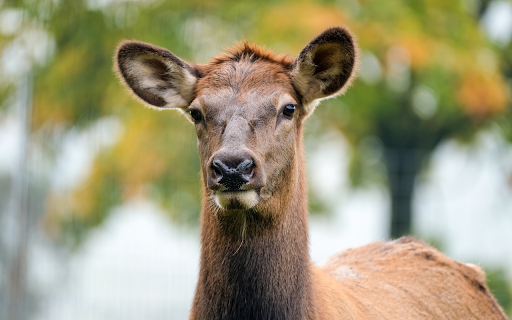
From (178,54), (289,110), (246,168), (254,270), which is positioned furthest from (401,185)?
(246,168)

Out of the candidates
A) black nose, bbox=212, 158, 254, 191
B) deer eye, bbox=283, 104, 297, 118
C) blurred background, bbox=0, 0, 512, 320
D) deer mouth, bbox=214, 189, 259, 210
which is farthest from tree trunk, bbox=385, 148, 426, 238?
black nose, bbox=212, 158, 254, 191

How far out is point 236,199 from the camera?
4.16m

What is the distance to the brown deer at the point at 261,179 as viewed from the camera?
14.4 ft

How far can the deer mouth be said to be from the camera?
13.6 ft

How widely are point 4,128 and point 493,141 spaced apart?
11674 millimetres

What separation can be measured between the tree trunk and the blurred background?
0.11ft

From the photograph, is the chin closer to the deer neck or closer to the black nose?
the black nose

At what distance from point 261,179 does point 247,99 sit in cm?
68

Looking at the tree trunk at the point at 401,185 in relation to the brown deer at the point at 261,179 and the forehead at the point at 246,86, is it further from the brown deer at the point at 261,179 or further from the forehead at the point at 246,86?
the forehead at the point at 246,86

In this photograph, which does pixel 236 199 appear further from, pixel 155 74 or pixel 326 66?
pixel 155 74

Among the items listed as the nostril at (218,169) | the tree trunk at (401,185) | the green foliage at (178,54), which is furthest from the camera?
the tree trunk at (401,185)

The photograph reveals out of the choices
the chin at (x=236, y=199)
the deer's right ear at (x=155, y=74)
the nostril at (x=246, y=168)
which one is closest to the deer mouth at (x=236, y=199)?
the chin at (x=236, y=199)

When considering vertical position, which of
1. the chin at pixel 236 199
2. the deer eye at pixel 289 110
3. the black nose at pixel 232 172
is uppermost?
the deer eye at pixel 289 110

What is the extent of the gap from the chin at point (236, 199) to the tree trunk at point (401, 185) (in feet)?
34.3
